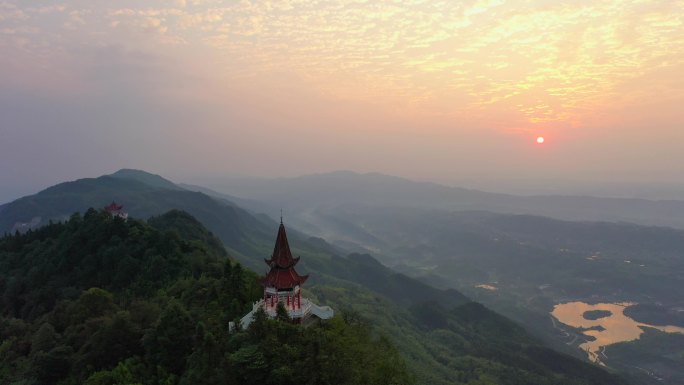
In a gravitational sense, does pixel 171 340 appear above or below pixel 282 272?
below

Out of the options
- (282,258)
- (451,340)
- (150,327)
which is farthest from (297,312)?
(451,340)

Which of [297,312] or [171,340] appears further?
[171,340]

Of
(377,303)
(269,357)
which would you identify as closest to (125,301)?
(269,357)

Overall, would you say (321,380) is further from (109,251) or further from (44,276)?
(44,276)

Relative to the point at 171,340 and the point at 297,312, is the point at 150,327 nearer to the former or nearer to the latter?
the point at 171,340

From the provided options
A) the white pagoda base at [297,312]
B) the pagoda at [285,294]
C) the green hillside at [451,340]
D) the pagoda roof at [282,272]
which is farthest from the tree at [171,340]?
the green hillside at [451,340]

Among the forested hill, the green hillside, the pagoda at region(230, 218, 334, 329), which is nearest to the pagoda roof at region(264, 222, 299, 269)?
the pagoda at region(230, 218, 334, 329)

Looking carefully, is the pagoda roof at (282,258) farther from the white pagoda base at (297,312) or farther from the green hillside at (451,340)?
the green hillside at (451,340)

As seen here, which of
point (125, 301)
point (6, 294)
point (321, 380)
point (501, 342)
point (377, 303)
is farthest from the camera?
point (377, 303)

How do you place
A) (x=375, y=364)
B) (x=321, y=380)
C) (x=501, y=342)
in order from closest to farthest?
(x=321, y=380) < (x=375, y=364) < (x=501, y=342)
